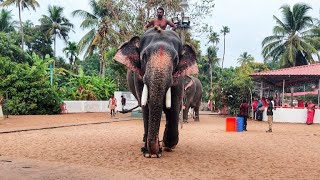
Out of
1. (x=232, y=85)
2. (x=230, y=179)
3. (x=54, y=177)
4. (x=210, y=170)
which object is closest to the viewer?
(x=54, y=177)

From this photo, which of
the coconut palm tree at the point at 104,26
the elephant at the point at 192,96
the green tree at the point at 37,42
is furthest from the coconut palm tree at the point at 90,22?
the elephant at the point at 192,96

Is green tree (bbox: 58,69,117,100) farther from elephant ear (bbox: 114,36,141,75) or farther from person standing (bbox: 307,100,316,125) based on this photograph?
elephant ear (bbox: 114,36,141,75)

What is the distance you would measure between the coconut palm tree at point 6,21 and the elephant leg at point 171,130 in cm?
4570

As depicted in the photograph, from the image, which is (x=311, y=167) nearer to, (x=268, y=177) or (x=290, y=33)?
(x=268, y=177)

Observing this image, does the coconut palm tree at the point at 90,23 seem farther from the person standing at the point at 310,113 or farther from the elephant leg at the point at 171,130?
the elephant leg at the point at 171,130

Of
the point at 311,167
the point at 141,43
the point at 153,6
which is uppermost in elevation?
the point at 153,6

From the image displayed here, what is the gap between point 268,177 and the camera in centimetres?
716

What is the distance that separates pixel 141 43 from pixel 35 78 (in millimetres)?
20657

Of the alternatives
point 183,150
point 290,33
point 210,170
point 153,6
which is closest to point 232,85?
point 153,6

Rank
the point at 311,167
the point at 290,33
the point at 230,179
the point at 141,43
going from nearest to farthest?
the point at 230,179 < the point at 311,167 < the point at 141,43 < the point at 290,33

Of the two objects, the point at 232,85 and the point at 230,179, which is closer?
the point at 230,179

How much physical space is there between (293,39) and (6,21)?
32.9m

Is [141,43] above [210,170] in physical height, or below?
above

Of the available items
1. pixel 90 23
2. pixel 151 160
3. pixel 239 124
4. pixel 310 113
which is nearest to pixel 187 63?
pixel 151 160
